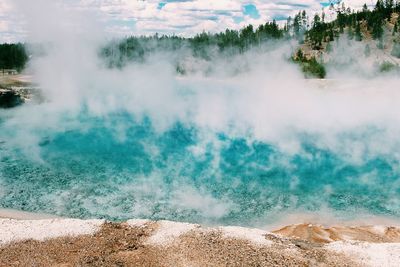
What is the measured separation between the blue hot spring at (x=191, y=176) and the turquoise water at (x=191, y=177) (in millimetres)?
62

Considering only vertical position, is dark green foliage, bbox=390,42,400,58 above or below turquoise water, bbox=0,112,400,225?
above

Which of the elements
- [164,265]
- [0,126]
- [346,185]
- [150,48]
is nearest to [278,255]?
[164,265]

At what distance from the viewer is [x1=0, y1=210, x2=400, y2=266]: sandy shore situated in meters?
15.6

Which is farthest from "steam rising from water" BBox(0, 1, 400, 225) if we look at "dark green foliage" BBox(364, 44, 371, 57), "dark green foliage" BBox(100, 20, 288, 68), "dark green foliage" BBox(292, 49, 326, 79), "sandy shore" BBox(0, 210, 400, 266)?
"dark green foliage" BBox(100, 20, 288, 68)

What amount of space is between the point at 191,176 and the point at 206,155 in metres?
5.47

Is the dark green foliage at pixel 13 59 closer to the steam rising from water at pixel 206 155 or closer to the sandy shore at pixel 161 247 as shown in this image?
the steam rising from water at pixel 206 155

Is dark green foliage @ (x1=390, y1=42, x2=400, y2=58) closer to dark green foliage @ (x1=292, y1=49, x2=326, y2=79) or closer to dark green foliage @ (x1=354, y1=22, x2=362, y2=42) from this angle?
dark green foliage @ (x1=354, y1=22, x2=362, y2=42)

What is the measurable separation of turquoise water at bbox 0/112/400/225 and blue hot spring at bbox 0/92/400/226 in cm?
6

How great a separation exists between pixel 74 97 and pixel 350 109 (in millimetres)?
41961

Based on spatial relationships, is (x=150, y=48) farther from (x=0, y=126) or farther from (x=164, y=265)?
(x=164, y=265)

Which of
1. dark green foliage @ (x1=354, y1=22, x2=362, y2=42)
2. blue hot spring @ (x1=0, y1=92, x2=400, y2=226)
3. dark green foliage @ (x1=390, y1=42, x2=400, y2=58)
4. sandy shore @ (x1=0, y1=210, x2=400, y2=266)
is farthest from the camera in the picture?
dark green foliage @ (x1=354, y1=22, x2=362, y2=42)

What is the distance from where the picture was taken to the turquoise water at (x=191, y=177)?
2419 cm

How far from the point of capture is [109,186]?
27156 mm

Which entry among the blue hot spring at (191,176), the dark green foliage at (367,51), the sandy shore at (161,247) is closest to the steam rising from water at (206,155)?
the blue hot spring at (191,176)
